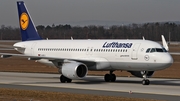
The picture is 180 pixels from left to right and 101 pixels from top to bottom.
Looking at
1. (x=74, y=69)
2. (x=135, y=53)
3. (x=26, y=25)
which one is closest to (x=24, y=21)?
(x=26, y=25)

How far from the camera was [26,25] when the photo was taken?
147 ft

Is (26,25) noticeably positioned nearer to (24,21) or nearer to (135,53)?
(24,21)

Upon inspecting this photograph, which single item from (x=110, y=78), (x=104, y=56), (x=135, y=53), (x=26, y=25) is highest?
(x=26, y=25)

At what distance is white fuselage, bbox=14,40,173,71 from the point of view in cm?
3328

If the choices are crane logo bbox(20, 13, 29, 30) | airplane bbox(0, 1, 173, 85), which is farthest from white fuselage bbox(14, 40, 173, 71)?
crane logo bbox(20, 13, 29, 30)

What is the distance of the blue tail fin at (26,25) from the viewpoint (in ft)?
147

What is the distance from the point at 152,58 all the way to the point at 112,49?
155 inches

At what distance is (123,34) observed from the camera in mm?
198625

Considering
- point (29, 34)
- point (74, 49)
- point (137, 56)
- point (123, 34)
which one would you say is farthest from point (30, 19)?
point (123, 34)

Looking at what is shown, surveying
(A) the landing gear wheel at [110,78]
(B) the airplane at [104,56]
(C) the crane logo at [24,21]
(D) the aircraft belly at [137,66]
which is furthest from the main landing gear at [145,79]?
(C) the crane logo at [24,21]

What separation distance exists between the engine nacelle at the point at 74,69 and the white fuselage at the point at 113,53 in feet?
4.33

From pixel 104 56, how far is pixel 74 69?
10.0 feet

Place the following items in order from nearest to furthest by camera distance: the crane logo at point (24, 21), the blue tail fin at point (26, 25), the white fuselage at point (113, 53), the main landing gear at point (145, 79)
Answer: the white fuselage at point (113, 53) < the main landing gear at point (145, 79) < the blue tail fin at point (26, 25) < the crane logo at point (24, 21)

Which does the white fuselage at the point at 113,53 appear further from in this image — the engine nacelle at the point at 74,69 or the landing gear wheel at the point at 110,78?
the landing gear wheel at the point at 110,78
